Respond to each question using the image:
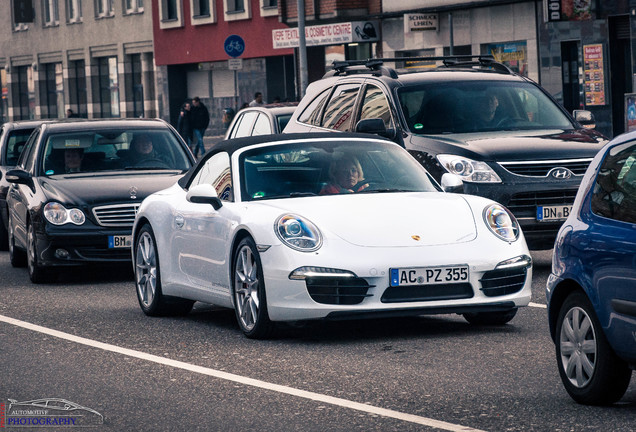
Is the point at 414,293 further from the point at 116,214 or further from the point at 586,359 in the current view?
the point at 116,214

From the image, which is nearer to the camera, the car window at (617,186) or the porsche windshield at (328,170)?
the car window at (617,186)

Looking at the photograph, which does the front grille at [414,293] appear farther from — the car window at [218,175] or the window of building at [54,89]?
the window of building at [54,89]

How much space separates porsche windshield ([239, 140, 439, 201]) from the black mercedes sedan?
13.5ft

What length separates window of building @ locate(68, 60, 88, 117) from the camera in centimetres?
6625

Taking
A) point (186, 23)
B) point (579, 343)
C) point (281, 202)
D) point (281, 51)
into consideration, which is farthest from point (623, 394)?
point (186, 23)

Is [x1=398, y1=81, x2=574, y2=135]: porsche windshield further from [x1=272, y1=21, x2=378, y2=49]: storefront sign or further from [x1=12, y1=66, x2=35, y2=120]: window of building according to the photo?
[x1=12, y1=66, x2=35, y2=120]: window of building

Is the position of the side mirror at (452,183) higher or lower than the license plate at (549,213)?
higher

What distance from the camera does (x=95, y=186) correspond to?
15172 millimetres

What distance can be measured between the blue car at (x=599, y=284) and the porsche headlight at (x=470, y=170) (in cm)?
601

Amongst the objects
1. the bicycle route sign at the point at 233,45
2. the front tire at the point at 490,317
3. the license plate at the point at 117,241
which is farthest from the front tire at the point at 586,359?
the bicycle route sign at the point at 233,45

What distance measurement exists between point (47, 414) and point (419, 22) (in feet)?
108

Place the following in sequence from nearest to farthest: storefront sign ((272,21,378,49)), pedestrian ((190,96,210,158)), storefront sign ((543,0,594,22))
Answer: storefront sign ((543,0,594,22)) → storefront sign ((272,21,378,49)) → pedestrian ((190,96,210,158))

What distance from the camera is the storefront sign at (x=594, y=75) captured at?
33013mm

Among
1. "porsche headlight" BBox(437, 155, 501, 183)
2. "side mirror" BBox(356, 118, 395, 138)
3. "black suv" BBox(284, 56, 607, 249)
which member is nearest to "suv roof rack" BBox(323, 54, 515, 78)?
"black suv" BBox(284, 56, 607, 249)
